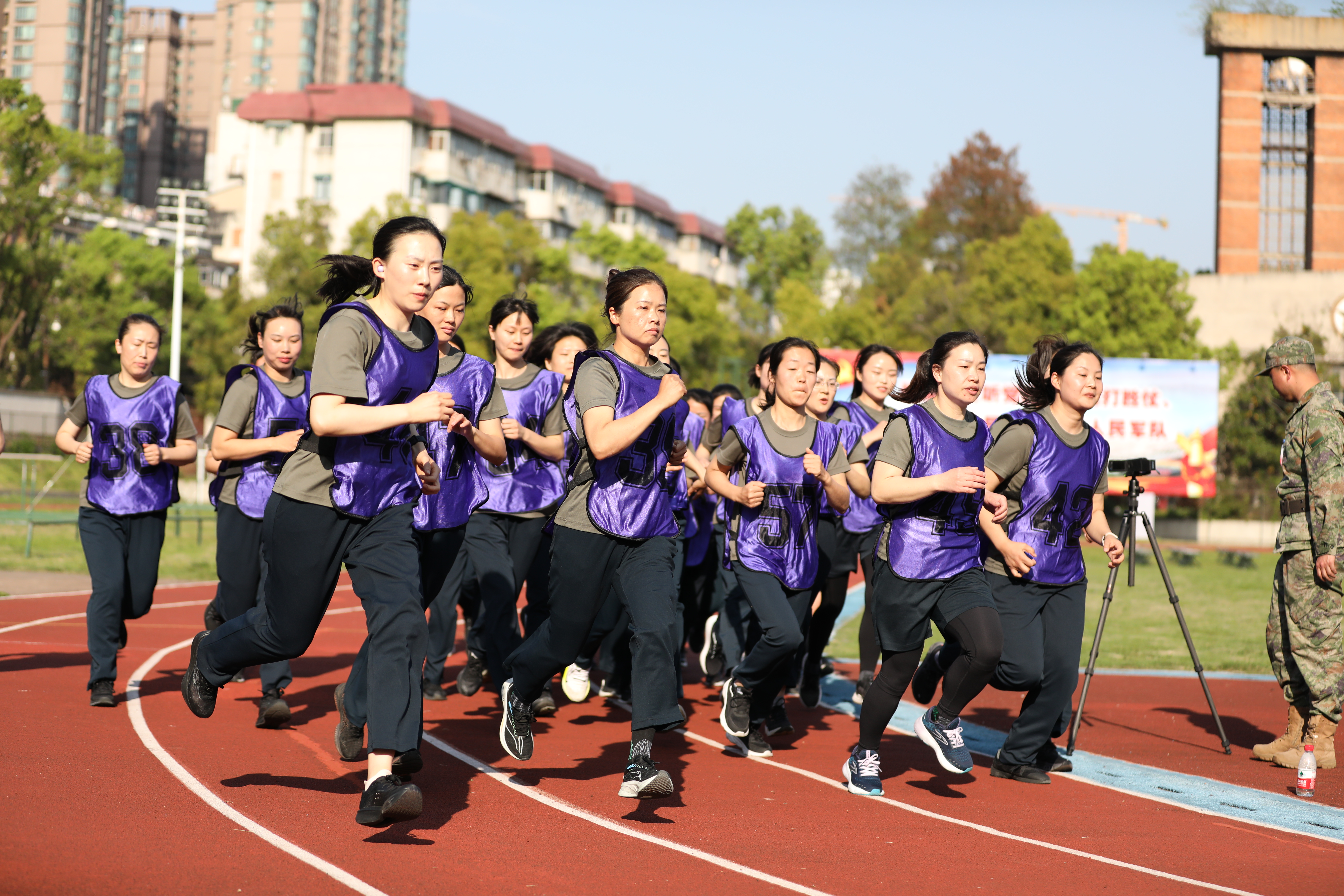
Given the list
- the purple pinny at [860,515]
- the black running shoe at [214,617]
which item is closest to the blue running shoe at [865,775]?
the purple pinny at [860,515]

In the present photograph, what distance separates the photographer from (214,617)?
8453mm

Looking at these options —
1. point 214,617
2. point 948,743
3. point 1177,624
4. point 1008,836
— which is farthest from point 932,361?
point 1177,624

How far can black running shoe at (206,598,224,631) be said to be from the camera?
8.11 m

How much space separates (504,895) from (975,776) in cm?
334

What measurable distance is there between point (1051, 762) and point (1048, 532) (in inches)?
53.6

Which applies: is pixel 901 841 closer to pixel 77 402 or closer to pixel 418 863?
pixel 418 863

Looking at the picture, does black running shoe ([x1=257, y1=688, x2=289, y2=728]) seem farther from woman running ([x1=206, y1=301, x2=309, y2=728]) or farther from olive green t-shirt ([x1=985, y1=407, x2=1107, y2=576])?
olive green t-shirt ([x1=985, y1=407, x2=1107, y2=576])

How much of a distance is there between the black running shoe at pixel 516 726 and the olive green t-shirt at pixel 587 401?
0.87 m

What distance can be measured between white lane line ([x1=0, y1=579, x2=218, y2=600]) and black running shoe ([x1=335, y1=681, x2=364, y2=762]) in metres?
7.39

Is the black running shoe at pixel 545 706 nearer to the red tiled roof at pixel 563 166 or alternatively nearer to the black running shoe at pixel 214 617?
the black running shoe at pixel 214 617

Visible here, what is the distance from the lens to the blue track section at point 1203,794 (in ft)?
20.7

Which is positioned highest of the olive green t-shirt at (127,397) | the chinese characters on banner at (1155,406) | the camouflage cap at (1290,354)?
the chinese characters on banner at (1155,406)

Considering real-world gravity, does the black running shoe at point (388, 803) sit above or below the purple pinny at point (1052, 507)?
below

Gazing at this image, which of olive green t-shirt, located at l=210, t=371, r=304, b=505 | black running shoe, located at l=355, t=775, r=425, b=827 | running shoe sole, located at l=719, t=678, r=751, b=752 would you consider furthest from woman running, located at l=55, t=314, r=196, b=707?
black running shoe, located at l=355, t=775, r=425, b=827
